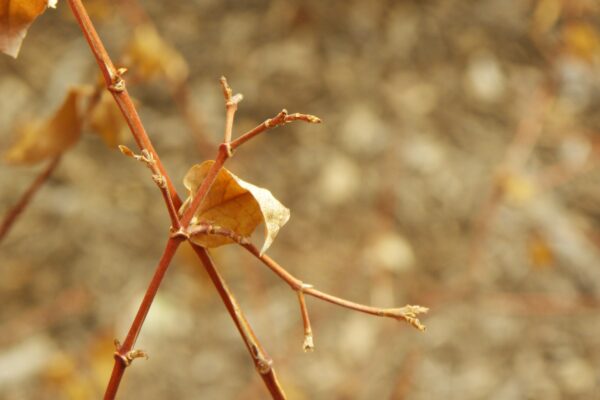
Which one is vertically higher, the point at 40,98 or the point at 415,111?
the point at 415,111

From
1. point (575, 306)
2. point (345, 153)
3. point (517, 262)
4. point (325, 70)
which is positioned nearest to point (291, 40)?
point (325, 70)

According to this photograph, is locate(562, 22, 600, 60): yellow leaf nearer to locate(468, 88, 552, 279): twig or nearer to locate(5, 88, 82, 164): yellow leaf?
locate(468, 88, 552, 279): twig

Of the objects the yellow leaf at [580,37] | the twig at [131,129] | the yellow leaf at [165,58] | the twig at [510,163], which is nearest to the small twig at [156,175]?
the twig at [131,129]

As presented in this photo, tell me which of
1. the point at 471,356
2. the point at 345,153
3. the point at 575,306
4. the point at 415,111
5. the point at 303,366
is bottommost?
the point at 303,366

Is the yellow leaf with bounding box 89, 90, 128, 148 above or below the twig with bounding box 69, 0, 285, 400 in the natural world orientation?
above

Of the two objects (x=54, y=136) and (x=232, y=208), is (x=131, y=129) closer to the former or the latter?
(x=232, y=208)

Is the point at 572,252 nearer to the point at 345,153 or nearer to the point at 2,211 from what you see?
the point at 345,153

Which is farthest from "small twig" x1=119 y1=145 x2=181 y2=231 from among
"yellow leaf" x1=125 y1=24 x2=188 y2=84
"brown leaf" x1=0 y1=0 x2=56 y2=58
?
"yellow leaf" x1=125 y1=24 x2=188 y2=84
